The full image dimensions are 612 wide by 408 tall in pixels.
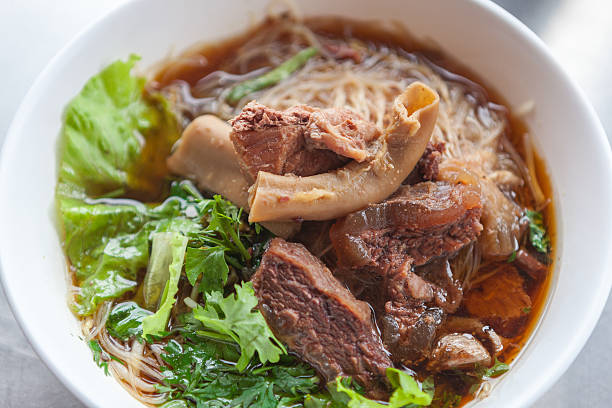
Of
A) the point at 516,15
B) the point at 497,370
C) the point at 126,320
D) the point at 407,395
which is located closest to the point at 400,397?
the point at 407,395

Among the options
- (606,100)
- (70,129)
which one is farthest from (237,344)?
(606,100)

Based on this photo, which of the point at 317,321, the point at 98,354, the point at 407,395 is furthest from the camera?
the point at 98,354

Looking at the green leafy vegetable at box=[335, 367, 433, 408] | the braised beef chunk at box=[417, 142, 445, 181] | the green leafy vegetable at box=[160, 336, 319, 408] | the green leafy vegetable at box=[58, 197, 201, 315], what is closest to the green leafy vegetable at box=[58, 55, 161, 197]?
the green leafy vegetable at box=[58, 197, 201, 315]

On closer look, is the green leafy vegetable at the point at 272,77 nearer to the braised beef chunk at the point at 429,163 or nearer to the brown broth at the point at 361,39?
the brown broth at the point at 361,39

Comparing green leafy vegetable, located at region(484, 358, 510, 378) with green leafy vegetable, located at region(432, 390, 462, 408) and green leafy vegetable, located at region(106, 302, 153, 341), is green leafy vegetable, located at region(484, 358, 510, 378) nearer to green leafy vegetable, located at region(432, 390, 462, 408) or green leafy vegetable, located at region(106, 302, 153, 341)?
green leafy vegetable, located at region(432, 390, 462, 408)

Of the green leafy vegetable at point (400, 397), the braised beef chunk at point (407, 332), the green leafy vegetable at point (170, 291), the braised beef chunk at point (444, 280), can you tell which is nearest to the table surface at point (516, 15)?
the green leafy vegetable at point (170, 291)

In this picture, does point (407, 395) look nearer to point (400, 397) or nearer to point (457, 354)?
point (400, 397)
